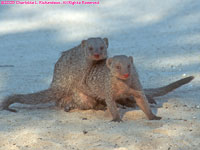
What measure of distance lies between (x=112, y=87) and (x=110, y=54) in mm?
2055

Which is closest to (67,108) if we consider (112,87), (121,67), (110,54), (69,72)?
(69,72)

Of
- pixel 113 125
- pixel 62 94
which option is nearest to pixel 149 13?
pixel 62 94

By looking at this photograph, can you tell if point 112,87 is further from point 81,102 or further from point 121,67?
point 81,102

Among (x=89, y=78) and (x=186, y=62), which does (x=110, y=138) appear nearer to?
(x=89, y=78)

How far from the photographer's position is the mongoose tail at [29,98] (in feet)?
13.6

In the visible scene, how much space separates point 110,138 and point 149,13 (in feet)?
13.7

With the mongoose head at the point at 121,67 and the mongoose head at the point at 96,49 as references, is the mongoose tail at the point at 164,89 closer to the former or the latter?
the mongoose head at the point at 96,49

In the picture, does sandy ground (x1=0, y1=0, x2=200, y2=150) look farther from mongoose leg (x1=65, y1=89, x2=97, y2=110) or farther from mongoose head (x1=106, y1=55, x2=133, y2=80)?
mongoose head (x1=106, y1=55, x2=133, y2=80)

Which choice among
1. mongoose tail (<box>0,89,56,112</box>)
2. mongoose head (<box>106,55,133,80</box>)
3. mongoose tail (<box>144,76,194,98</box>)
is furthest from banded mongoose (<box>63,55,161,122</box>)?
mongoose tail (<box>144,76,194,98</box>)

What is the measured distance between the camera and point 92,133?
10.9 ft

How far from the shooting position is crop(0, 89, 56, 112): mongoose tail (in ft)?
13.6

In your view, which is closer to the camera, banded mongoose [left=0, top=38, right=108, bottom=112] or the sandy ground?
the sandy ground

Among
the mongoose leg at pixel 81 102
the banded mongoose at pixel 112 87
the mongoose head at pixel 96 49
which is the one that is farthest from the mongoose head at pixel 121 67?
the mongoose leg at pixel 81 102

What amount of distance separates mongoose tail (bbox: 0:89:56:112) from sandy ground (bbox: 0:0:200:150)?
0.27 feet
